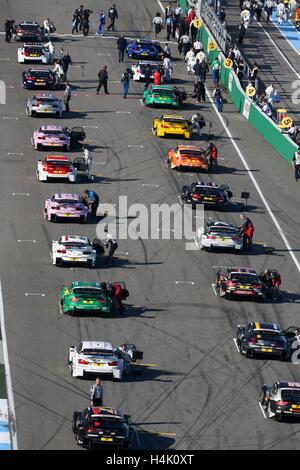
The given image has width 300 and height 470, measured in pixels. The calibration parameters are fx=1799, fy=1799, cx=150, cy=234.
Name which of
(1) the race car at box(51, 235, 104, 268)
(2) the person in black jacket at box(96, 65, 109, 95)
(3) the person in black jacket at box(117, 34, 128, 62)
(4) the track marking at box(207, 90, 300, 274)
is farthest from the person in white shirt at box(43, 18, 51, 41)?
(1) the race car at box(51, 235, 104, 268)

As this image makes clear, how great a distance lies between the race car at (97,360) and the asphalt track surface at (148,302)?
18.4 inches

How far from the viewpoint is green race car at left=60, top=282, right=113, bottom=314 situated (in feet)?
229

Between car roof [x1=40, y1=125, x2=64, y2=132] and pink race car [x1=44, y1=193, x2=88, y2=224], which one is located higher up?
pink race car [x1=44, y1=193, x2=88, y2=224]

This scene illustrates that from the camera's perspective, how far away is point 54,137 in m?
90.1

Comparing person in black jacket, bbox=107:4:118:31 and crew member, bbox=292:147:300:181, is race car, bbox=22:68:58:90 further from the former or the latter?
crew member, bbox=292:147:300:181

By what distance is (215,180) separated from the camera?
88.5 meters

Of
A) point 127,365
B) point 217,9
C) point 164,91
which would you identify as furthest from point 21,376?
point 217,9

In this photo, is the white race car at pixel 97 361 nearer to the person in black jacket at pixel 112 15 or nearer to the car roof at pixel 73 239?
the car roof at pixel 73 239

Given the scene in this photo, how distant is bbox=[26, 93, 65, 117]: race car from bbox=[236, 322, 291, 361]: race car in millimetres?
30428

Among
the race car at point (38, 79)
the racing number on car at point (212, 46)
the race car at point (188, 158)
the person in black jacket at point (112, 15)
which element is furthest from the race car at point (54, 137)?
the person in black jacket at point (112, 15)

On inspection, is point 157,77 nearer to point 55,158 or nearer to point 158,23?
point 158,23

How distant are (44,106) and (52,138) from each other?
18.2ft

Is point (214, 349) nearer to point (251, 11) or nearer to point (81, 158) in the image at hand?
point (81, 158)

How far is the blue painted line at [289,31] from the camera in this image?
378ft
